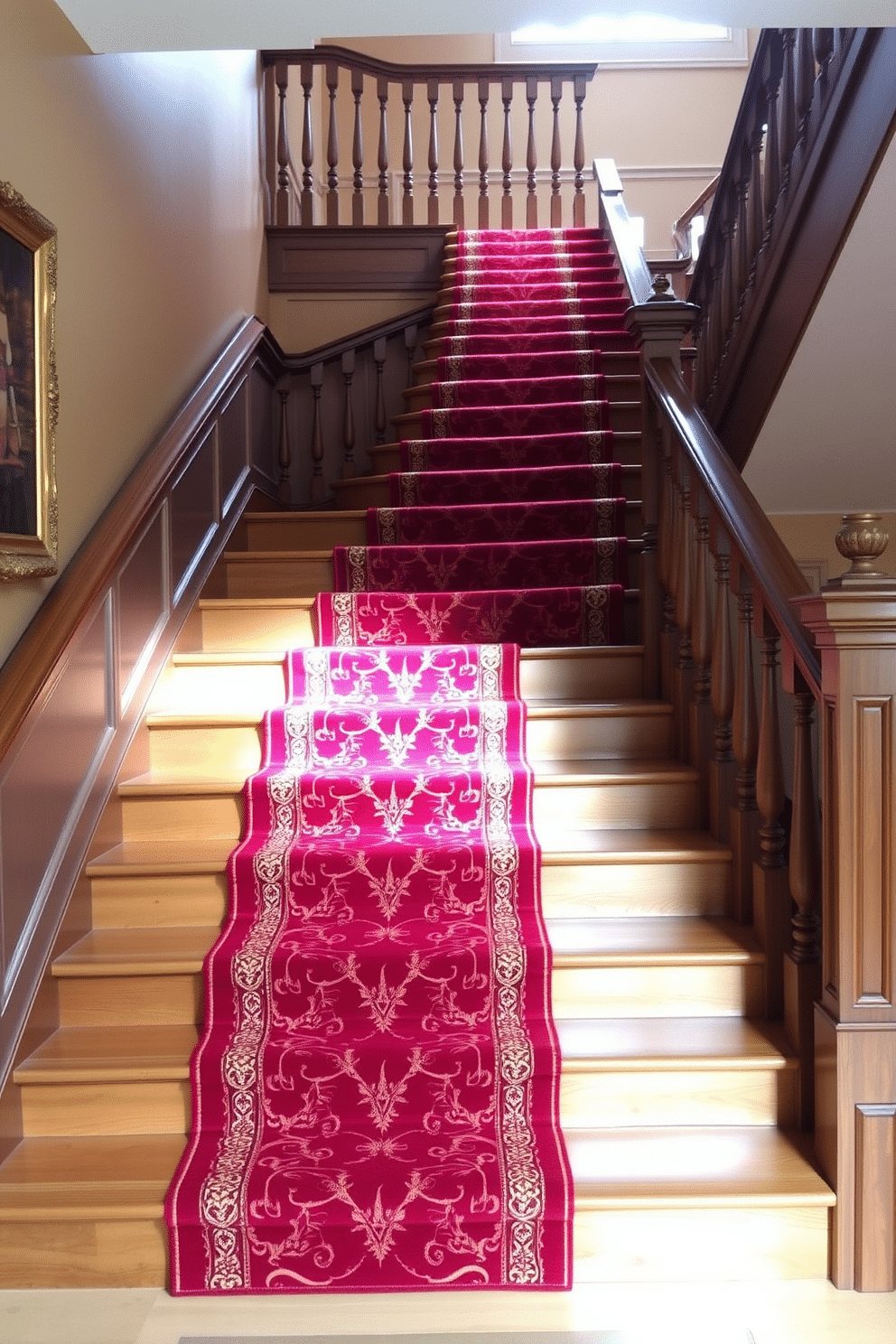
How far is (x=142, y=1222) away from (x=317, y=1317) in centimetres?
34

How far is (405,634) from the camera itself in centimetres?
364

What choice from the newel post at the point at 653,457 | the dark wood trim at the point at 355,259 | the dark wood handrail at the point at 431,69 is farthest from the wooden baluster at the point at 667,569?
the dark wood handrail at the point at 431,69

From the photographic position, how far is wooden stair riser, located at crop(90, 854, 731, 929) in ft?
8.84

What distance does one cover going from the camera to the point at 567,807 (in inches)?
117

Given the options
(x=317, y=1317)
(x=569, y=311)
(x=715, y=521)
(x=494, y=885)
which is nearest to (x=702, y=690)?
(x=715, y=521)

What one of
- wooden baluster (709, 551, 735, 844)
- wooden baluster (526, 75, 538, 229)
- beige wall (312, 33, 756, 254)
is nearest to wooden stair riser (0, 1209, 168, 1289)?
wooden baluster (709, 551, 735, 844)

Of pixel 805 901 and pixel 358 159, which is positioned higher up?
pixel 358 159

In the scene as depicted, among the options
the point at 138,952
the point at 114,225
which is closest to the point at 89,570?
the point at 138,952

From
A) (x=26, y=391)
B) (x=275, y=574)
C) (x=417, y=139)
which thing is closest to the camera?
(x=26, y=391)

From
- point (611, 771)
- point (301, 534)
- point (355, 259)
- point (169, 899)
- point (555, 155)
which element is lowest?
point (169, 899)

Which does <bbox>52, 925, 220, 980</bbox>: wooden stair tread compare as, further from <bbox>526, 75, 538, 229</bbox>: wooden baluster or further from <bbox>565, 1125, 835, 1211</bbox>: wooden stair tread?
<bbox>526, 75, 538, 229</bbox>: wooden baluster

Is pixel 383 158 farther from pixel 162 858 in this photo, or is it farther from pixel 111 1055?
pixel 111 1055

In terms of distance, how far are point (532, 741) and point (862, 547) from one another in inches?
52.1

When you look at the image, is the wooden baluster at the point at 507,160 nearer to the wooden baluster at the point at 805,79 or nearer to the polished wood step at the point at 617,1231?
the wooden baluster at the point at 805,79
